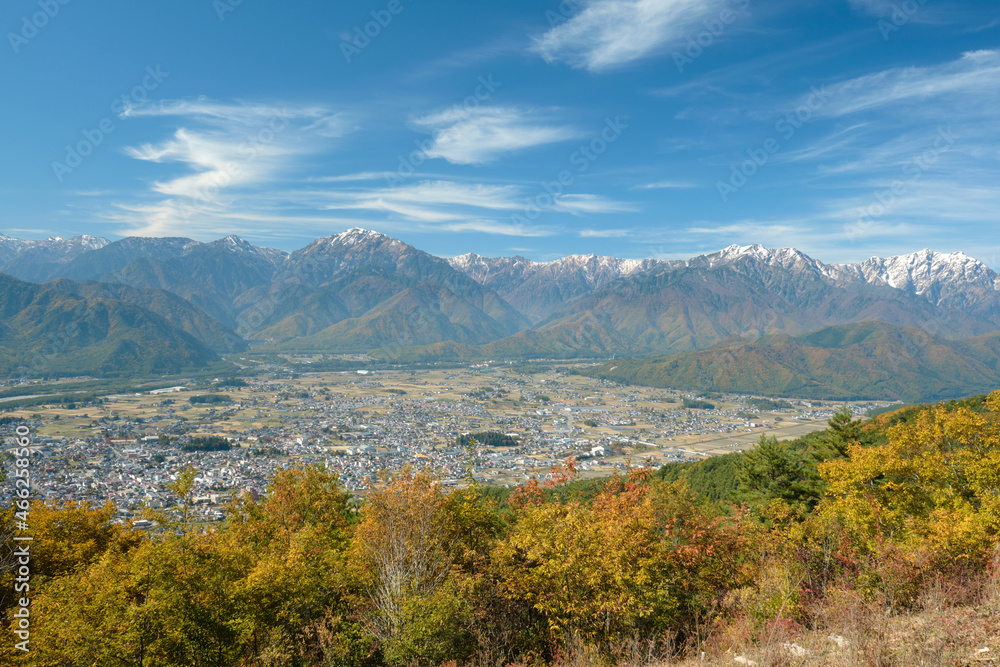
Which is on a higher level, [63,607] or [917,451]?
[917,451]

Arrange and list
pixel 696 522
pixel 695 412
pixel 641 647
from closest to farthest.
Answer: pixel 641 647 → pixel 696 522 → pixel 695 412

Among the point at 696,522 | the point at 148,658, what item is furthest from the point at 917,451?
the point at 148,658

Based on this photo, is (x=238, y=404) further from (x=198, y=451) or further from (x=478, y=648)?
(x=478, y=648)

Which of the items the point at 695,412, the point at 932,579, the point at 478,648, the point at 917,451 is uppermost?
the point at 917,451

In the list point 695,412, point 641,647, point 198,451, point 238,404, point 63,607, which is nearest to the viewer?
point 63,607

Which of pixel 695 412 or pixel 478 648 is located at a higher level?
pixel 478 648

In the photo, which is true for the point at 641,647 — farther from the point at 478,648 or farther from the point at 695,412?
the point at 695,412

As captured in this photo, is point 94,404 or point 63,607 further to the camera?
point 94,404

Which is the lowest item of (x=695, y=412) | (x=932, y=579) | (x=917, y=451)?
(x=695, y=412)

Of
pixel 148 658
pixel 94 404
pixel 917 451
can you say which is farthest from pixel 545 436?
pixel 94 404
